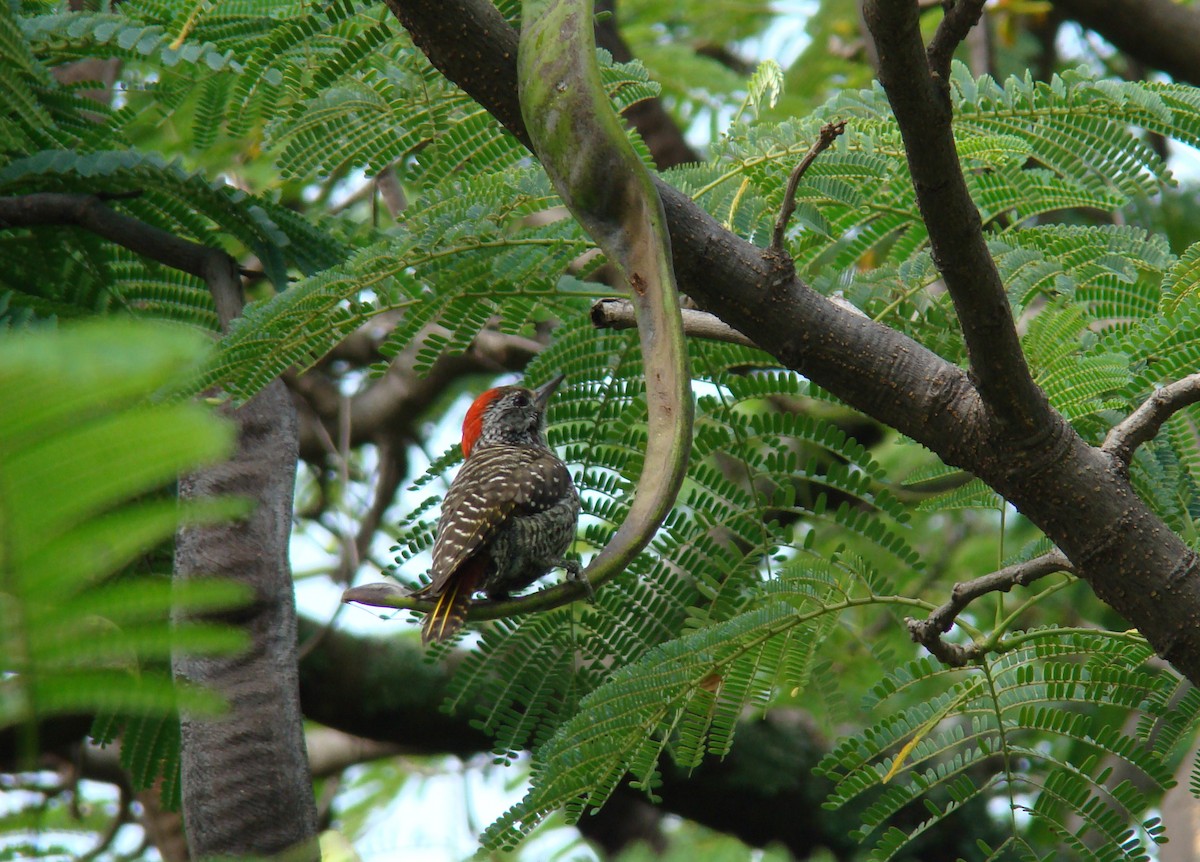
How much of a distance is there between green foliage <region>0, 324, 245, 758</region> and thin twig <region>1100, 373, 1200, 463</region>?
5.84 ft

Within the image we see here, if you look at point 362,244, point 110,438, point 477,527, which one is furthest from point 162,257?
point 110,438

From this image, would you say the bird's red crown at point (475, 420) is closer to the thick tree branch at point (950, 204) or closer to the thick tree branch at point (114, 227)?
the thick tree branch at point (114, 227)

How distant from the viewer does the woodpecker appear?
9.39ft

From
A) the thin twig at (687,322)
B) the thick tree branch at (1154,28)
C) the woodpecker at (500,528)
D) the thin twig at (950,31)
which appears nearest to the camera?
the thin twig at (950,31)

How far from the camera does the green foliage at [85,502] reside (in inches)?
26.4

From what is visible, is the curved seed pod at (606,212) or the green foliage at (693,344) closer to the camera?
the curved seed pod at (606,212)

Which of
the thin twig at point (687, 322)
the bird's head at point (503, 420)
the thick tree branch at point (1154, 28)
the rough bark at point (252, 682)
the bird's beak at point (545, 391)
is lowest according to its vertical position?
the rough bark at point (252, 682)

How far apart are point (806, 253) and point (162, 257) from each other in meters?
1.72

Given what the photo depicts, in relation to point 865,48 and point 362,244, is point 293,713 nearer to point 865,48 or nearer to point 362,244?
point 362,244

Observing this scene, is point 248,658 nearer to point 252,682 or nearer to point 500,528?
point 252,682

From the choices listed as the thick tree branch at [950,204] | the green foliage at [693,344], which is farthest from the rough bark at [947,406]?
the green foliage at [693,344]

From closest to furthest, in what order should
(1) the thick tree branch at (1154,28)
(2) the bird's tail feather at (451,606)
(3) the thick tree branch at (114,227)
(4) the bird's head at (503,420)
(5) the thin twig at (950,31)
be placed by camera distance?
(5) the thin twig at (950,31), (2) the bird's tail feather at (451,606), (3) the thick tree branch at (114,227), (4) the bird's head at (503,420), (1) the thick tree branch at (1154,28)

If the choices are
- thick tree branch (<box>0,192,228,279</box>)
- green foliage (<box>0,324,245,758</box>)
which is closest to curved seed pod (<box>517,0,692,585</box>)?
green foliage (<box>0,324,245,758</box>)

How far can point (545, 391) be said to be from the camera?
131 inches
